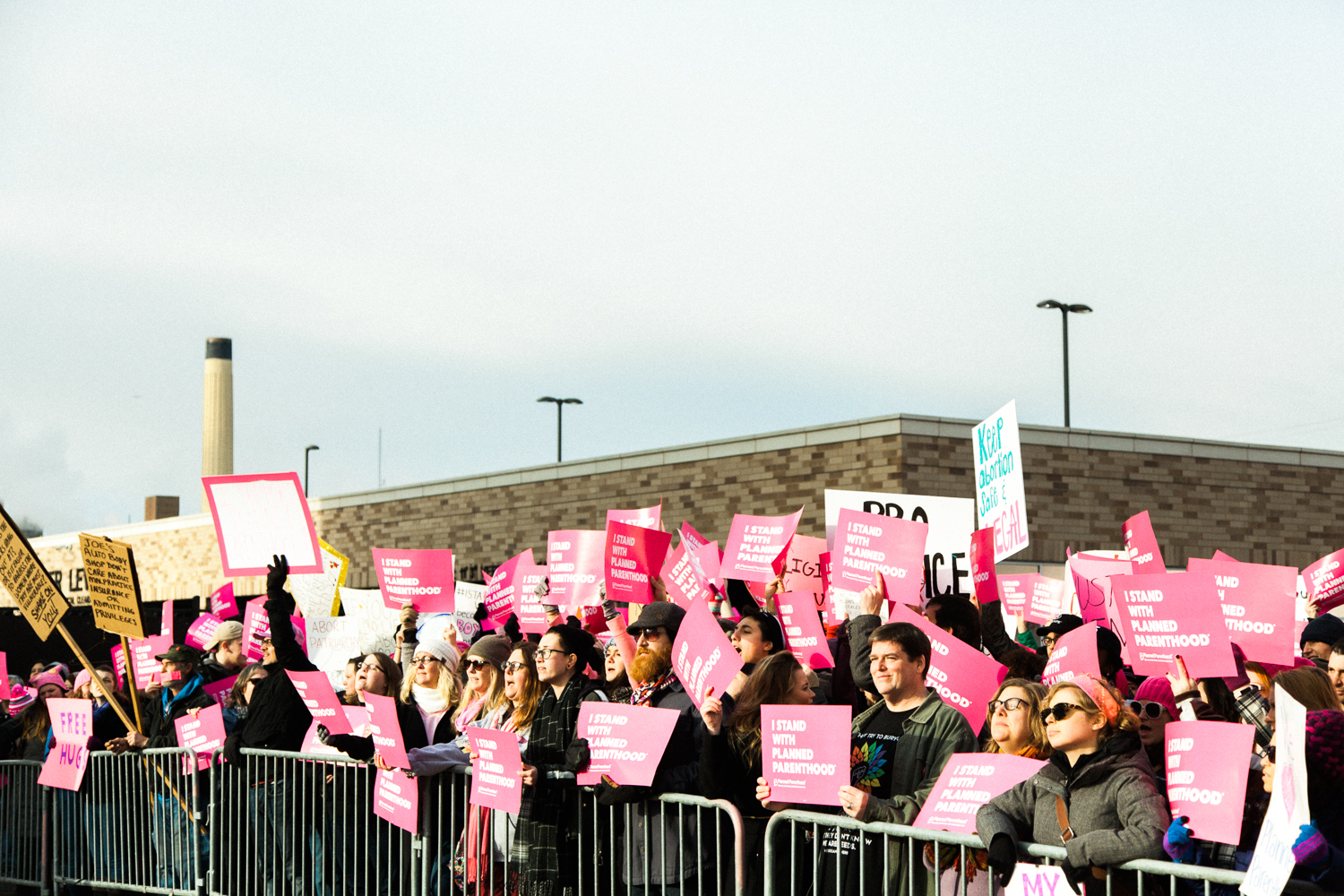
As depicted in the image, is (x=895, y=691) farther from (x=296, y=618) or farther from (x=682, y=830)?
(x=296, y=618)

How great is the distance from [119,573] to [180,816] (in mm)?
1578

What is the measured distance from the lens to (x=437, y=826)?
677cm

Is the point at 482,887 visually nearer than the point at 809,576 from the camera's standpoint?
Yes

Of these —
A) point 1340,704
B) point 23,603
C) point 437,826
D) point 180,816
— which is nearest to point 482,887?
point 437,826

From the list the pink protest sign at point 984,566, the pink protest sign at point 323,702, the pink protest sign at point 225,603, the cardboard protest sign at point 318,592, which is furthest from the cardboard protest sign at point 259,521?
the pink protest sign at point 984,566

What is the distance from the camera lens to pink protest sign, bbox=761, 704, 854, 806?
16.2 feet

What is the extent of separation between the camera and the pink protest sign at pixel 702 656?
204 inches

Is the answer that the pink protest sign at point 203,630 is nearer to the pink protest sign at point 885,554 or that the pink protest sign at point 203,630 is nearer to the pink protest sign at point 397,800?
the pink protest sign at point 397,800

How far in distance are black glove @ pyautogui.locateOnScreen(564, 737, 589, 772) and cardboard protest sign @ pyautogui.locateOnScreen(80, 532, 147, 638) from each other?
14.3ft

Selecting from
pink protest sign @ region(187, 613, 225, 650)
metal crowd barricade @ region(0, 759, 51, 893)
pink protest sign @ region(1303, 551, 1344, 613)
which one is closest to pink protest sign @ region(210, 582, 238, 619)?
pink protest sign @ region(187, 613, 225, 650)

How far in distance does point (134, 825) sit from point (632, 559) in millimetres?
3449

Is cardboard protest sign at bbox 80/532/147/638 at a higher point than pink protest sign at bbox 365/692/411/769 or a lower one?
higher

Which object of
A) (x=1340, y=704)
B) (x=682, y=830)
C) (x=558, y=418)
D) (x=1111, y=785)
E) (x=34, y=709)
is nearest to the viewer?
(x=1111, y=785)

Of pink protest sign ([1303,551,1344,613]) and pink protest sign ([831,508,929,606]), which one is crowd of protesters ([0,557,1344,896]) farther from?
pink protest sign ([1303,551,1344,613])
